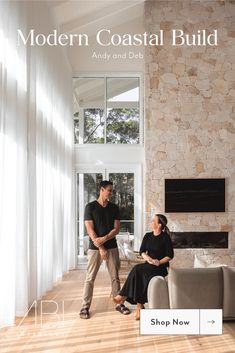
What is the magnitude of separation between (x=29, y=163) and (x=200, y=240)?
432 cm

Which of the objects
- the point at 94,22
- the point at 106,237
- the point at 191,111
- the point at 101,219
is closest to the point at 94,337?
the point at 106,237

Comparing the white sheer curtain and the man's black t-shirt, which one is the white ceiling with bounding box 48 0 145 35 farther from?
the man's black t-shirt

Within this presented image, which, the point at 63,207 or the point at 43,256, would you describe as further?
the point at 63,207

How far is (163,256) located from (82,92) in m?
6.07

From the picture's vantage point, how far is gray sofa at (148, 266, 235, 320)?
479cm

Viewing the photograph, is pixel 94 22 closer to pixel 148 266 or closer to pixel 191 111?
pixel 191 111

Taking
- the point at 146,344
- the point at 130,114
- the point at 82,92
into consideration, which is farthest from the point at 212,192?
the point at 146,344

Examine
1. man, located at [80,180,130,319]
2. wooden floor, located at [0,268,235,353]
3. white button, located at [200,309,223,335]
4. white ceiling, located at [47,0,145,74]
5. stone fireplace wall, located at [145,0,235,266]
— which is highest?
white ceiling, located at [47,0,145,74]

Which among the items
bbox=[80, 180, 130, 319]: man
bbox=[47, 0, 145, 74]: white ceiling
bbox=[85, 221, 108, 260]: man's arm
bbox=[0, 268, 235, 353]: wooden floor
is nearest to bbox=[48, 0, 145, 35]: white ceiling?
bbox=[47, 0, 145, 74]: white ceiling

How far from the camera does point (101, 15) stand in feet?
30.0

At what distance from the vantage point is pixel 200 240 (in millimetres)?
9062

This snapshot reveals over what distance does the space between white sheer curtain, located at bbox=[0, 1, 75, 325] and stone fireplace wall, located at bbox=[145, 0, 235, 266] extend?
1.72 metres

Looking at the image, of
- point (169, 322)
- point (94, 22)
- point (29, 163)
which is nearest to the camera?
point (169, 322)

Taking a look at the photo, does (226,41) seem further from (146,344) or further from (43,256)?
(146,344)
